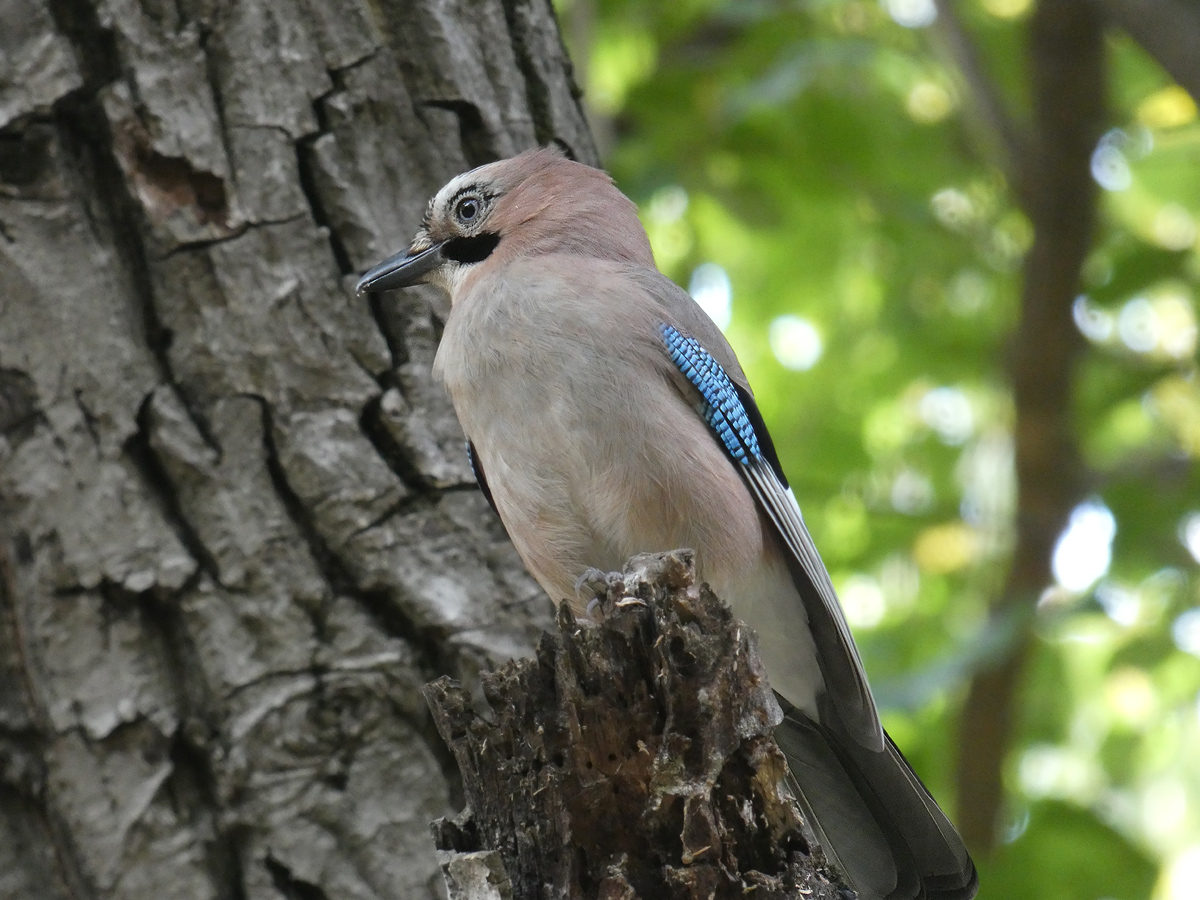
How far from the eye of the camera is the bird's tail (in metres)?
3.35

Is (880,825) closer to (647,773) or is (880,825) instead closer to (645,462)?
(645,462)

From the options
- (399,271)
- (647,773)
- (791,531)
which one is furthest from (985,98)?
(647,773)

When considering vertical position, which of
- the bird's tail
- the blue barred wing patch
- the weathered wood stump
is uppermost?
the blue barred wing patch

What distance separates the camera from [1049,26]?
19.8 ft

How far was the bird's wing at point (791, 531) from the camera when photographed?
3.60 meters

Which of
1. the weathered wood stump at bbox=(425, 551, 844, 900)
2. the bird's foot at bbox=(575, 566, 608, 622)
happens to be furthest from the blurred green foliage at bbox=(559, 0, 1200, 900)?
the weathered wood stump at bbox=(425, 551, 844, 900)

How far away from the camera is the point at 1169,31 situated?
176 inches

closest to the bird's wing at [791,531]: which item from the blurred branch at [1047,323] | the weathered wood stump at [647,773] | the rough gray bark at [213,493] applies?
the rough gray bark at [213,493]

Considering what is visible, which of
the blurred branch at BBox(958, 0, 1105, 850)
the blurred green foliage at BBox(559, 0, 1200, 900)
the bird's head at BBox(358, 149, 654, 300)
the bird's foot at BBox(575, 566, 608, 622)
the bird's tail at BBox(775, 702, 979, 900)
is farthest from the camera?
the blurred branch at BBox(958, 0, 1105, 850)

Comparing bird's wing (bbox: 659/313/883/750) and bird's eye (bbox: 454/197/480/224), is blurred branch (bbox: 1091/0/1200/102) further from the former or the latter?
bird's eye (bbox: 454/197/480/224)

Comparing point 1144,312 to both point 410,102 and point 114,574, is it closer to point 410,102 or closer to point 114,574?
point 410,102

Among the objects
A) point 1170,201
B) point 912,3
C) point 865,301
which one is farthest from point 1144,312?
point 912,3

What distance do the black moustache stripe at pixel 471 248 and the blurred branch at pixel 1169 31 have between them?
94.3 inches

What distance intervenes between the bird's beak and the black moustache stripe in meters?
0.09
